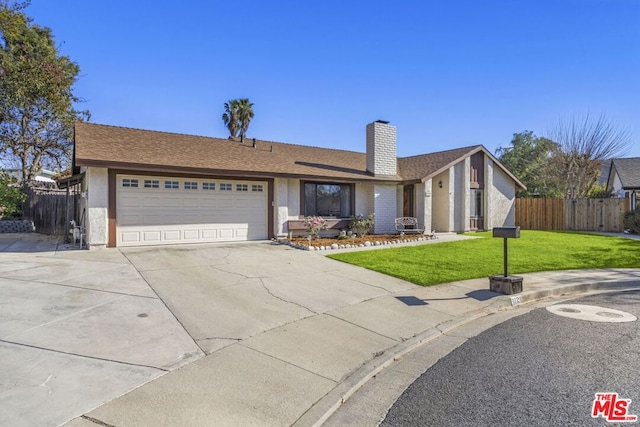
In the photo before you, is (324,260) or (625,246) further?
(625,246)

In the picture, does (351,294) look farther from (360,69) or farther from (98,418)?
(360,69)

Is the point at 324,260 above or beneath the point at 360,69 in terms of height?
beneath

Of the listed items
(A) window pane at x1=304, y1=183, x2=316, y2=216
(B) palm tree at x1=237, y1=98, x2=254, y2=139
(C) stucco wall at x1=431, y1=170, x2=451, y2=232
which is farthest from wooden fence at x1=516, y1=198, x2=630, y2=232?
(B) palm tree at x1=237, y1=98, x2=254, y2=139

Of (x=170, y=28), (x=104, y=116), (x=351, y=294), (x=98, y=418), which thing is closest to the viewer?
(x=98, y=418)

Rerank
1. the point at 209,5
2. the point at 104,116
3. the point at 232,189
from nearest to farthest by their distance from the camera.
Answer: the point at 209,5 → the point at 232,189 → the point at 104,116

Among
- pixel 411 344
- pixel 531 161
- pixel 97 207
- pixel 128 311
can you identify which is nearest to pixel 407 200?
pixel 97 207

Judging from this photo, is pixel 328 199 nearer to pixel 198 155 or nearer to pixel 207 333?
pixel 198 155

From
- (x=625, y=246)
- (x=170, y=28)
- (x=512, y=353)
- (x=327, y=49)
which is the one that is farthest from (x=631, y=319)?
(x=170, y=28)

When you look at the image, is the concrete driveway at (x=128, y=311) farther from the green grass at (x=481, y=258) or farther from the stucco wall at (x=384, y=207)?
the stucco wall at (x=384, y=207)

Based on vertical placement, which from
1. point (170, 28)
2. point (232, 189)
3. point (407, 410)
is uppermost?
point (170, 28)

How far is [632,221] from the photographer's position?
20031 millimetres

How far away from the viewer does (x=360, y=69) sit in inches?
643

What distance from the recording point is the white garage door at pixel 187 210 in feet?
40.0

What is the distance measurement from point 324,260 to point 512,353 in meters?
6.76
